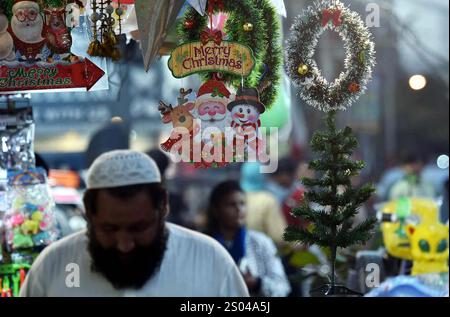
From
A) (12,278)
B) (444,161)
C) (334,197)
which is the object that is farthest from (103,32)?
(444,161)

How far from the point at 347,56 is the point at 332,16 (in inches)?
4.9

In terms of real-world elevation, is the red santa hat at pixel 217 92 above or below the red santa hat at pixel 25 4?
below

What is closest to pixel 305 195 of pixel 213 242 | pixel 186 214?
pixel 213 242

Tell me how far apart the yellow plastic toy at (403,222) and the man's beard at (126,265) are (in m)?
1.67

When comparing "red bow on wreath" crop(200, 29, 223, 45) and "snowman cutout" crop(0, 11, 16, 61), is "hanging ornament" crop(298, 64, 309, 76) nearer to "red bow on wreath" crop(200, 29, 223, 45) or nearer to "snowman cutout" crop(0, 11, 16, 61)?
"red bow on wreath" crop(200, 29, 223, 45)

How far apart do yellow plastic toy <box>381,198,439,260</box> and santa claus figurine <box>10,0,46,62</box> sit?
2.32 metres

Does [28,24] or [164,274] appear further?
[164,274]

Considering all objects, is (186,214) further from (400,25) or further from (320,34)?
(320,34)

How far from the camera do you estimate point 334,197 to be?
277cm

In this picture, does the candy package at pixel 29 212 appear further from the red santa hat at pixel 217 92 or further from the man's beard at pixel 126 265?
the red santa hat at pixel 217 92

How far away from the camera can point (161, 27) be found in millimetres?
2795

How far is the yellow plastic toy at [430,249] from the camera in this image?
4.64 metres

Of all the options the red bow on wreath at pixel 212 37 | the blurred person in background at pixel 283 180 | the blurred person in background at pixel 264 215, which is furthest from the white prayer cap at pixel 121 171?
the blurred person in background at pixel 283 180

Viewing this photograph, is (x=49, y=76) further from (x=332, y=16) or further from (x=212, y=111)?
(x=332, y=16)
